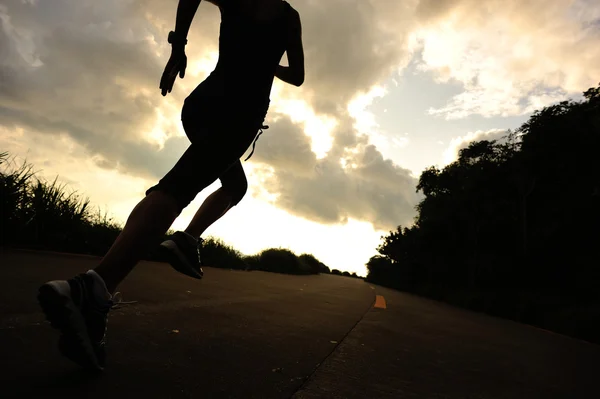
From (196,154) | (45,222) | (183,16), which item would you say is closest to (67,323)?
(196,154)

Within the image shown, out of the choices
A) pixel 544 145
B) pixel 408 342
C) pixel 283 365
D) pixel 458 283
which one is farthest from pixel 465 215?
pixel 283 365

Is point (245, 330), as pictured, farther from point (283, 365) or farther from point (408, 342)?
point (408, 342)

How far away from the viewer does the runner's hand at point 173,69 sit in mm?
1693

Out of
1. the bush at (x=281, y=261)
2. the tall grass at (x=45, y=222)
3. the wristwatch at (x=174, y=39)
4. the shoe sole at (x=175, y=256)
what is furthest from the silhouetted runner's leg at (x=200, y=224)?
the bush at (x=281, y=261)

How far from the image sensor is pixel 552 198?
55.5 ft

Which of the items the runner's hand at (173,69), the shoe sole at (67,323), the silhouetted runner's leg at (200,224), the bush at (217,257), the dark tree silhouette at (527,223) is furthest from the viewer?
the dark tree silhouette at (527,223)

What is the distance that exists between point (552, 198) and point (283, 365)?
19.5 m

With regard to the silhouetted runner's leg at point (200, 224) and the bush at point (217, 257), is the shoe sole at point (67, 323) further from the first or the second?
the bush at point (217, 257)

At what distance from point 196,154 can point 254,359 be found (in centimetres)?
92

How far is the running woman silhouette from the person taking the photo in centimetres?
122

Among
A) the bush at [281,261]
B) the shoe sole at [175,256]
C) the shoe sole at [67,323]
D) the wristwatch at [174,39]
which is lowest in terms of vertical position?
the shoe sole at [67,323]

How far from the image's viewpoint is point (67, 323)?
1167mm

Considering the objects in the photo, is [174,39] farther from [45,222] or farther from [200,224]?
[45,222]

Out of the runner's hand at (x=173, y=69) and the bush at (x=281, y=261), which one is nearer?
the runner's hand at (x=173, y=69)
